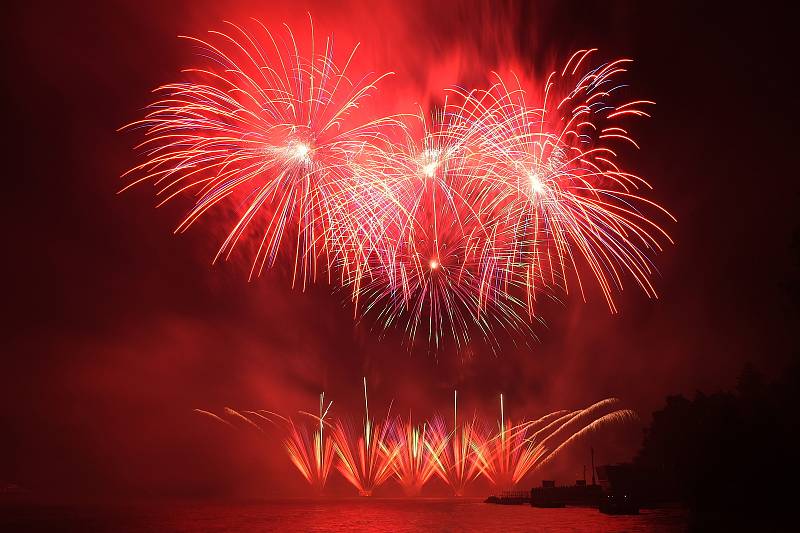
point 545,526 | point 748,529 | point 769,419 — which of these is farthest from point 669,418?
point 748,529

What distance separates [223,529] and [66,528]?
1878 cm

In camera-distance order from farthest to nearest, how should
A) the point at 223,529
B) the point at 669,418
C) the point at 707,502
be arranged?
the point at 669,418, the point at 223,529, the point at 707,502

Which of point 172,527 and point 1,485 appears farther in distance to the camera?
point 1,485

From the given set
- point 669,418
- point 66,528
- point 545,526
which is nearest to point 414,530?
point 545,526

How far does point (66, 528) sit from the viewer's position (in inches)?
2820

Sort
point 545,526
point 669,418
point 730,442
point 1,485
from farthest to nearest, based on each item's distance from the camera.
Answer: point 1,485, point 669,418, point 545,526, point 730,442

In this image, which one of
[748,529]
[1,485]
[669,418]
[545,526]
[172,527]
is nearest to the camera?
[748,529]

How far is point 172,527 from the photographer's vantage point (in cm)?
7050

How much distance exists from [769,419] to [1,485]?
214255mm

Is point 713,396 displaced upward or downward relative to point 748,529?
upward

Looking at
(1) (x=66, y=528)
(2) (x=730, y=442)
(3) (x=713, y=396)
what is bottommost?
(1) (x=66, y=528)

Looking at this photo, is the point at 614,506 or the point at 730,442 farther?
the point at 614,506

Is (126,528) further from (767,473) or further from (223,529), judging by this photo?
(767,473)

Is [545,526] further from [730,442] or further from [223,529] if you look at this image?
[223,529]
